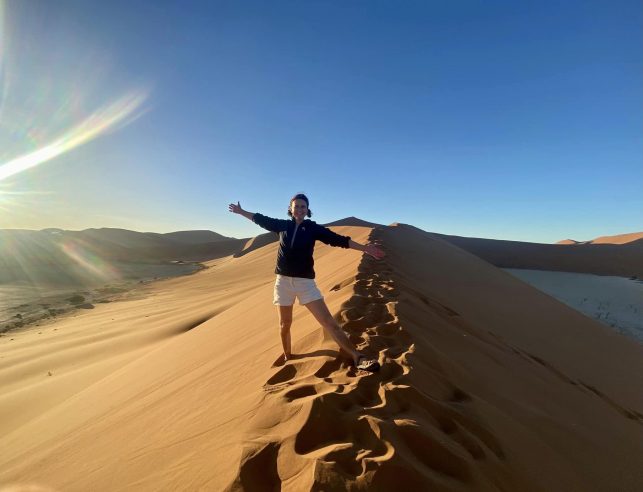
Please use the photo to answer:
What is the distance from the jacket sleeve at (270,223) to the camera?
3301mm

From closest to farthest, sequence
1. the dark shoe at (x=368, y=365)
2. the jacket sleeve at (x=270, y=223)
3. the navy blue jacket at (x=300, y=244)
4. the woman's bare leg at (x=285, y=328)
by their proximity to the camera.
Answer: the dark shoe at (x=368, y=365), the woman's bare leg at (x=285, y=328), the navy blue jacket at (x=300, y=244), the jacket sleeve at (x=270, y=223)

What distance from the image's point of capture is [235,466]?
5.24ft

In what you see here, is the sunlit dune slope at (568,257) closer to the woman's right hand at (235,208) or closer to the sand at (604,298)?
the sand at (604,298)

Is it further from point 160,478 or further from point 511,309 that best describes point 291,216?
point 511,309

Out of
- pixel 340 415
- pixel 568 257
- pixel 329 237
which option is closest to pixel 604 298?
pixel 329 237

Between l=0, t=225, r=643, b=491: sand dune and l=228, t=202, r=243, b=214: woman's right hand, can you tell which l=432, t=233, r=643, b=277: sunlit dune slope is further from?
l=228, t=202, r=243, b=214: woman's right hand

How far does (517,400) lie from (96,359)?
6471 millimetres

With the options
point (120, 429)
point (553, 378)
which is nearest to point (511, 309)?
point (553, 378)

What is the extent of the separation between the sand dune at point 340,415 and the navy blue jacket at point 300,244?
653 millimetres

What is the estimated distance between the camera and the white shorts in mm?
3062

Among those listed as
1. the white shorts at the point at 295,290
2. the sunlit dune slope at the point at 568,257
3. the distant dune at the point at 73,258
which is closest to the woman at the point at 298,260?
the white shorts at the point at 295,290

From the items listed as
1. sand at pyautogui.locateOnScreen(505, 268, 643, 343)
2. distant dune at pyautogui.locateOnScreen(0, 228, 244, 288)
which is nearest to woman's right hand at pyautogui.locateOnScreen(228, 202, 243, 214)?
sand at pyautogui.locateOnScreen(505, 268, 643, 343)

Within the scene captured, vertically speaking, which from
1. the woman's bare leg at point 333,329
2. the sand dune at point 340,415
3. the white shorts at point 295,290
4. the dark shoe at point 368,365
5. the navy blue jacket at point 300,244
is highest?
the navy blue jacket at point 300,244

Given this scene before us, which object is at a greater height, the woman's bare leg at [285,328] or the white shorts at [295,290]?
the white shorts at [295,290]
